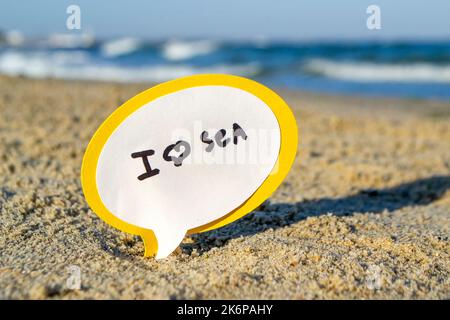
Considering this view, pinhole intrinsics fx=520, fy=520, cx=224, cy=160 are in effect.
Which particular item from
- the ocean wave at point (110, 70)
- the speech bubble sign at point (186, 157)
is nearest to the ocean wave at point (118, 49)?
the ocean wave at point (110, 70)

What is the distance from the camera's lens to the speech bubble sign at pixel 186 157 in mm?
1927

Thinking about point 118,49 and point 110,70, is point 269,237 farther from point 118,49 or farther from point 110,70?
point 118,49

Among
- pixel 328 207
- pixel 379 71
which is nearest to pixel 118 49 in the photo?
pixel 379 71

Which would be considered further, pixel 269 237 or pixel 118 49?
pixel 118 49

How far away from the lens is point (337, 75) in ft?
45.5

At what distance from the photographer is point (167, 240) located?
2.01 meters

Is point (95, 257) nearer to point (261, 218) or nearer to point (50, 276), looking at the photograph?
point (50, 276)

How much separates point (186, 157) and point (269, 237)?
0.51 metres

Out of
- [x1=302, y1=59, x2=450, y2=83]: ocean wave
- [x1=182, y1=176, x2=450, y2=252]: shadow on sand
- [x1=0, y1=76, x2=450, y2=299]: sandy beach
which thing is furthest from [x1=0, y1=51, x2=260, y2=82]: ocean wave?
[x1=182, y1=176, x2=450, y2=252]: shadow on sand

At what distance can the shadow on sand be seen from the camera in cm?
233

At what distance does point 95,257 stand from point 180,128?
58 centimetres

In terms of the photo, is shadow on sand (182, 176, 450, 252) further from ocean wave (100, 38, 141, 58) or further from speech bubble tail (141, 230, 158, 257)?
ocean wave (100, 38, 141, 58)

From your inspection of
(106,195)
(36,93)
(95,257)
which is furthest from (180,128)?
(36,93)

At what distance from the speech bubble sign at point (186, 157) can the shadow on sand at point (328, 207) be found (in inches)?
8.9
